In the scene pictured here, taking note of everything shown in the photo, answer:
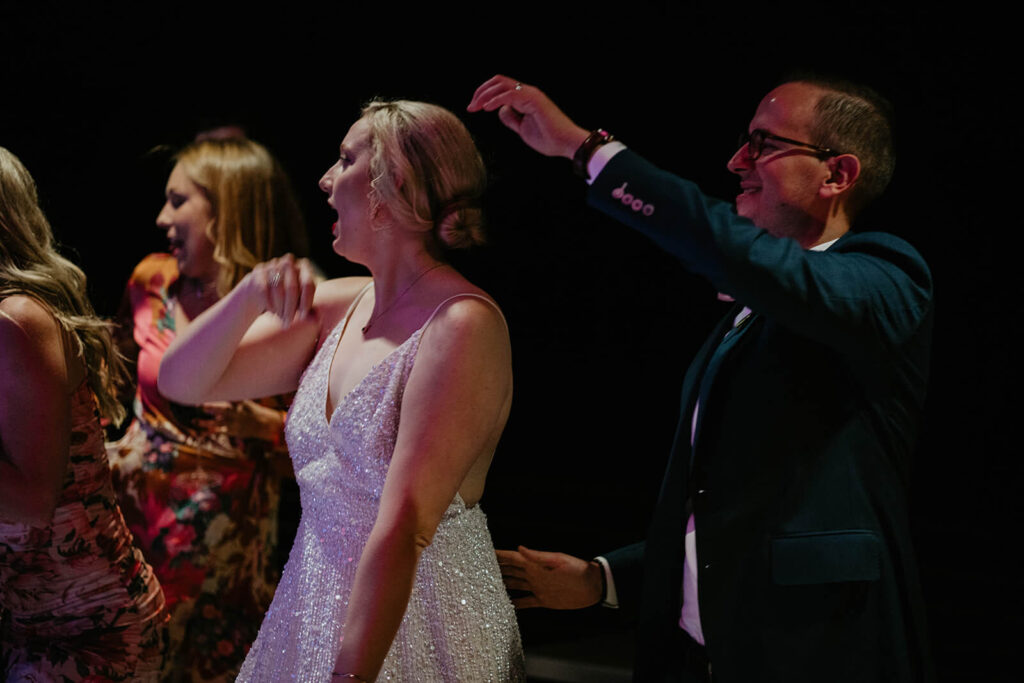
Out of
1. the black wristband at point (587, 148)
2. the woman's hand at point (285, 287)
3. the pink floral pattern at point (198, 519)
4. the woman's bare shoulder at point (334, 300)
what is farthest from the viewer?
the pink floral pattern at point (198, 519)

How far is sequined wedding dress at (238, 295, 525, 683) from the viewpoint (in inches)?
61.0

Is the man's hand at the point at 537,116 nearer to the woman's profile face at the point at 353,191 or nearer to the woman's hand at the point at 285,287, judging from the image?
the woman's profile face at the point at 353,191

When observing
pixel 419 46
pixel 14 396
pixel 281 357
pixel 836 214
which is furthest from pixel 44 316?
pixel 419 46

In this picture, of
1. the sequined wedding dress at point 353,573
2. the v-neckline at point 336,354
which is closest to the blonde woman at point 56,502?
the sequined wedding dress at point 353,573

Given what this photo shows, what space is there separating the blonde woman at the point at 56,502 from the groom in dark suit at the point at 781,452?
0.91 meters

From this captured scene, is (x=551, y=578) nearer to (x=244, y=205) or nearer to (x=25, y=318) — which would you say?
(x=25, y=318)

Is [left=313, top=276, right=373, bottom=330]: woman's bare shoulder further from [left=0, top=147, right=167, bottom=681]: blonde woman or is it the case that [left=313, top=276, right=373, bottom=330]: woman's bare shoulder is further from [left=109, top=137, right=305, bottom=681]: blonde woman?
[left=109, top=137, right=305, bottom=681]: blonde woman

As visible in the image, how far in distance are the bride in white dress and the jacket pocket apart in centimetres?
45

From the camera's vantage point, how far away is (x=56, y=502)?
5.92 feet

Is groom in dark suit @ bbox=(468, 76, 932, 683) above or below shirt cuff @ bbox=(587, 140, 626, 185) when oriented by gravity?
below

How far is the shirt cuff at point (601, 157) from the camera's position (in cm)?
146

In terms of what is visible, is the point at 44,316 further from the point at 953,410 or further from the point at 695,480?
the point at 953,410

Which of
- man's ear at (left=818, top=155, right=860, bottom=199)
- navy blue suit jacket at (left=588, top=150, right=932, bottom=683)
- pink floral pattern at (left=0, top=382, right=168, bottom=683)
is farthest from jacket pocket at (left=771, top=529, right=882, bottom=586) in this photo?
pink floral pattern at (left=0, top=382, right=168, bottom=683)

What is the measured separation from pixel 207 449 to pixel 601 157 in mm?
1550
